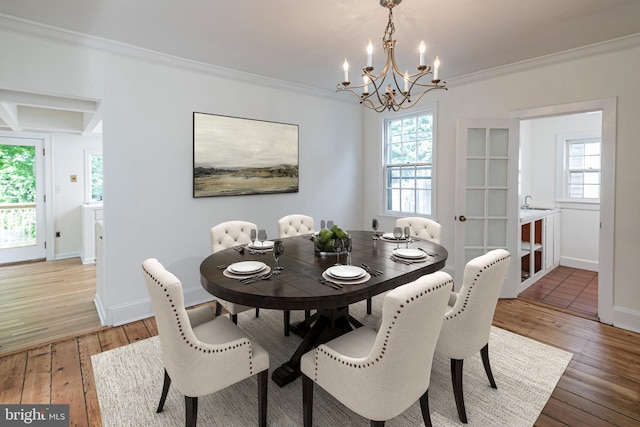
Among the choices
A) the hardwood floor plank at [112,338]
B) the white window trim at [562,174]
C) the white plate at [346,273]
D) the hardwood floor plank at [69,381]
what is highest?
the white window trim at [562,174]

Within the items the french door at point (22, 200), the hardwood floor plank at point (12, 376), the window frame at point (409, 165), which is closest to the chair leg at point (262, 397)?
the hardwood floor plank at point (12, 376)

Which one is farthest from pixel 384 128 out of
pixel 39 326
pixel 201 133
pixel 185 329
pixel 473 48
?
pixel 39 326

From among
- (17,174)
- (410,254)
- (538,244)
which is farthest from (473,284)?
(17,174)

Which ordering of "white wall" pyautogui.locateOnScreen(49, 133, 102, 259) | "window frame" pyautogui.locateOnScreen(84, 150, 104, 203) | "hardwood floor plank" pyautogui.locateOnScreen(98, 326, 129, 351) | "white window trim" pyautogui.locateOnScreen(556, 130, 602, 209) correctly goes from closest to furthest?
"hardwood floor plank" pyautogui.locateOnScreen(98, 326, 129, 351)
"white window trim" pyautogui.locateOnScreen(556, 130, 602, 209)
"white wall" pyautogui.locateOnScreen(49, 133, 102, 259)
"window frame" pyautogui.locateOnScreen(84, 150, 104, 203)

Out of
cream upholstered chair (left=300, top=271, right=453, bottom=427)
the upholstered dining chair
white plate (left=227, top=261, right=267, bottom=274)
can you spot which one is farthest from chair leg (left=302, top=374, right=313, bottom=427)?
the upholstered dining chair

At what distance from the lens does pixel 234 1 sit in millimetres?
2236

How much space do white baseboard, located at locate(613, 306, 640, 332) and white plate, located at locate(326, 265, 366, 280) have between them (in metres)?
2.88

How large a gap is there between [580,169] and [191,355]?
588cm

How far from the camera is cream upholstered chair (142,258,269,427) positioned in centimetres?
147

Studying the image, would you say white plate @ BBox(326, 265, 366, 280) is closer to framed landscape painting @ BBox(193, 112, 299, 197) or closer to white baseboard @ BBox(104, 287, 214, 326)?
framed landscape painting @ BBox(193, 112, 299, 197)

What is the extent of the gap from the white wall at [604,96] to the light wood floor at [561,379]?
1.80 feet

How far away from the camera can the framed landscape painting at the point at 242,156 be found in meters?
3.49

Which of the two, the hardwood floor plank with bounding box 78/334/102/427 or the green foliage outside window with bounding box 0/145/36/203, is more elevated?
the green foliage outside window with bounding box 0/145/36/203

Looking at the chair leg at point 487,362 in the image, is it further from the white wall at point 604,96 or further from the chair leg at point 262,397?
the white wall at point 604,96
